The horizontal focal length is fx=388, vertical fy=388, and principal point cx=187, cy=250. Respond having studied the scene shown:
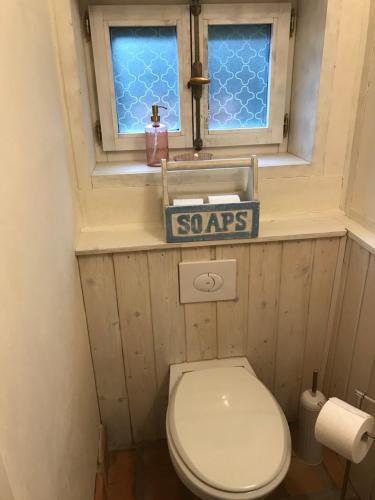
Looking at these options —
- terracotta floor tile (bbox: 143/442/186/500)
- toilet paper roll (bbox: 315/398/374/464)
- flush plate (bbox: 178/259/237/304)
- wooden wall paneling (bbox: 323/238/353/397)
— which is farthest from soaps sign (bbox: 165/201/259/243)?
terracotta floor tile (bbox: 143/442/186/500)

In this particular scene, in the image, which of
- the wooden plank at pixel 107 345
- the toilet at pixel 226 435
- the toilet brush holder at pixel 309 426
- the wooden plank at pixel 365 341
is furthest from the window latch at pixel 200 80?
the toilet brush holder at pixel 309 426

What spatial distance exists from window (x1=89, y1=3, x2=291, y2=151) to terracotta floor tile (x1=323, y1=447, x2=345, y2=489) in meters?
1.31

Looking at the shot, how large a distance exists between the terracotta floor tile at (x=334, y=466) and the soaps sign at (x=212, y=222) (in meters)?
0.99

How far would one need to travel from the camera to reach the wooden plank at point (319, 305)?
1424mm

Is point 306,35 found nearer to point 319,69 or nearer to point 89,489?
point 319,69

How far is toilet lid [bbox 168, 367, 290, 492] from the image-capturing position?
1059 mm

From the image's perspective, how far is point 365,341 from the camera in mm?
1330

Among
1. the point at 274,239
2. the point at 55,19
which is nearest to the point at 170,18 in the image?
the point at 55,19

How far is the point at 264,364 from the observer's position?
1.60 metres

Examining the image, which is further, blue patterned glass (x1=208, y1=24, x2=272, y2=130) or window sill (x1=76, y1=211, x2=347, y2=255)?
blue patterned glass (x1=208, y1=24, x2=272, y2=130)

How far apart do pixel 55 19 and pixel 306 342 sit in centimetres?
145

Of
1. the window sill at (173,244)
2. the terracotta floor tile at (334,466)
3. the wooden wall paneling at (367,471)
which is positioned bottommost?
the terracotta floor tile at (334,466)

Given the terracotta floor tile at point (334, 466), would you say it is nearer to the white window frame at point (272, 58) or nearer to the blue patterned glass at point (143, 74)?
the white window frame at point (272, 58)

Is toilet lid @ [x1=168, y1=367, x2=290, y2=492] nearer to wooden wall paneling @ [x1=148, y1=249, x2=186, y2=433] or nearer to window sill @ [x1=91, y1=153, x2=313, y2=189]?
wooden wall paneling @ [x1=148, y1=249, x2=186, y2=433]
